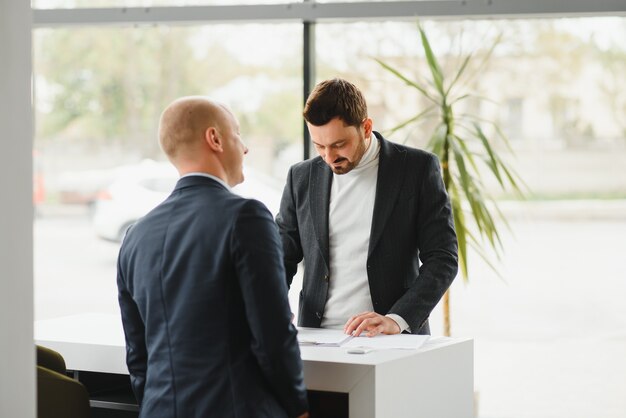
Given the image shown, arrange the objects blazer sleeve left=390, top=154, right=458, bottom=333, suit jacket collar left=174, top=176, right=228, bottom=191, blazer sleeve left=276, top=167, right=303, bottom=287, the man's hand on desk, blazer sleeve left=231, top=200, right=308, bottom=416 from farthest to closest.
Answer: blazer sleeve left=276, top=167, right=303, bottom=287
blazer sleeve left=390, top=154, right=458, bottom=333
the man's hand on desk
suit jacket collar left=174, top=176, right=228, bottom=191
blazer sleeve left=231, top=200, right=308, bottom=416

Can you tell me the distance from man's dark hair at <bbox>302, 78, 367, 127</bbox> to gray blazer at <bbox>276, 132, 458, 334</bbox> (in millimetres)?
245

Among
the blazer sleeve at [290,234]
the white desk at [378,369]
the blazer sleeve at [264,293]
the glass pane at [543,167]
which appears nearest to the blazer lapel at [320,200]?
the blazer sleeve at [290,234]

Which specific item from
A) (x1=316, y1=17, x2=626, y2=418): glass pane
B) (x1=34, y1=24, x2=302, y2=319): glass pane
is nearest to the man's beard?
(x1=316, y1=17, x2=626, y2=418): glass pane

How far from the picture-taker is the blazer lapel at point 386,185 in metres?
3.18

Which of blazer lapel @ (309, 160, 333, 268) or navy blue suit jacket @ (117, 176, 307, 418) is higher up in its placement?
blazer lapel @ (309, 160, 333, 268)

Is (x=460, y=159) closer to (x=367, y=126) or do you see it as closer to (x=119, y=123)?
(x=367, y=126)

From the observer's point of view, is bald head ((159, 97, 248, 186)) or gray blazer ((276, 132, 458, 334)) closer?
bald head ((159, 97, 248, 186))

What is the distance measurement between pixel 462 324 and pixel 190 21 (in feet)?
6.96

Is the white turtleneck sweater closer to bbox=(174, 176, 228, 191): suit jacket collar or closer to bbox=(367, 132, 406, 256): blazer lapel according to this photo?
bbox=(367, 132, 406, 256): blazer lapel

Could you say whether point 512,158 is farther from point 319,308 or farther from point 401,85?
point 319,308

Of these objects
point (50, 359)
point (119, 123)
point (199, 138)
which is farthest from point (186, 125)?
point (119, 123)

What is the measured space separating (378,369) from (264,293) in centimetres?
42

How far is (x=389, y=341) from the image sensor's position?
2.79 m

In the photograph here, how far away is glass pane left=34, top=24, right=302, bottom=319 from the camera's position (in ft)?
17.4
